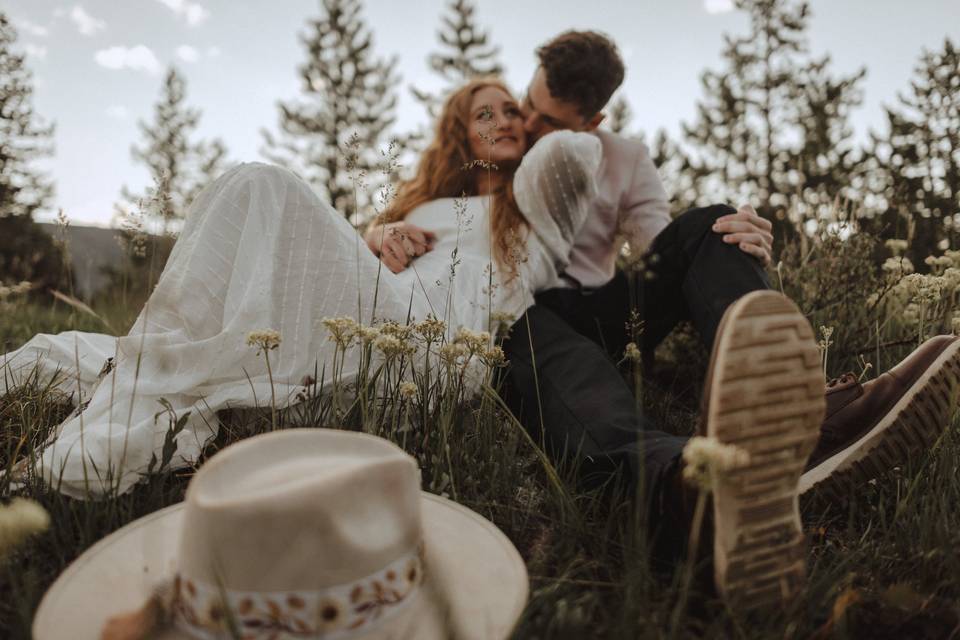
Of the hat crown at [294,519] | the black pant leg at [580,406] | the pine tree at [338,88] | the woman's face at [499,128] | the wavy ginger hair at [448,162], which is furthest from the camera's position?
the pine tree at [338,88]

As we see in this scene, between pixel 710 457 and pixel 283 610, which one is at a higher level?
pixel 710 457

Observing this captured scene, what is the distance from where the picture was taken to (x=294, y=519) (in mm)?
777

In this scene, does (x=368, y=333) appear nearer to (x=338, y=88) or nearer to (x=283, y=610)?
(x=283, y=610)

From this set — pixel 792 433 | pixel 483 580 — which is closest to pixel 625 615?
pixel 483 580

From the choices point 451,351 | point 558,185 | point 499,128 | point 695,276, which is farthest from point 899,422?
point 499,128

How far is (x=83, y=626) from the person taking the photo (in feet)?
2.69

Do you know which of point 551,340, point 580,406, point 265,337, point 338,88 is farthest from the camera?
point 338,88

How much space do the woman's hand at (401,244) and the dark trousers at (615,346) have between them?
1.84ft

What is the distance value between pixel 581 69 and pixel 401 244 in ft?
4.26

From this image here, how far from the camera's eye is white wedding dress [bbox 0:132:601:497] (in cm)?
158

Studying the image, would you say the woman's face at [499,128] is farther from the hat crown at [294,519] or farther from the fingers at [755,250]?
the hat crown at [294,519]

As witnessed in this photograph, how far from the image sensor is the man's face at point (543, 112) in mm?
3148

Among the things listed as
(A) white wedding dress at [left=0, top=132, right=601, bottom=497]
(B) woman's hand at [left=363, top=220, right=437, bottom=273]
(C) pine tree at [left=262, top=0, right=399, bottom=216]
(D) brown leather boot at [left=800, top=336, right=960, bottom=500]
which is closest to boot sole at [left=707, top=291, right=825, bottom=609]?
(D) brown leather boot at [left=800, top=336, right=960, bottom=500]

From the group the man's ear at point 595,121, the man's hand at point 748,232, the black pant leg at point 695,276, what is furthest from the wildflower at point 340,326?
the man's ear at point 595,121
